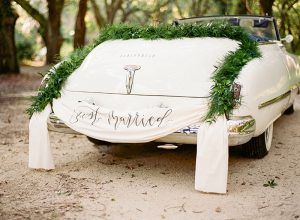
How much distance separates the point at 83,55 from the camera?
5082mm

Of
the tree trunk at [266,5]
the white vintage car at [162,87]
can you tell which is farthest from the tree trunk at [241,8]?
the white vintage car at [162,87]

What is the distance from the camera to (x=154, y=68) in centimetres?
443

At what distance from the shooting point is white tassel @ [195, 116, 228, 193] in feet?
12.8

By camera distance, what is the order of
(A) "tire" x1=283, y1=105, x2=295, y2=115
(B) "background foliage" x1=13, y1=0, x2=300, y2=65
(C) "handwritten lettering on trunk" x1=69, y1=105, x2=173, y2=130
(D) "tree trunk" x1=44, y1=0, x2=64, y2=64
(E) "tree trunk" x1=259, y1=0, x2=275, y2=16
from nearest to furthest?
(C) "handwritten lettering on trunk" x1=69, y1=105, x2=173, y2=130
(A) "tire" x1=283, y1=105, x2=295, y2=115
(E) "tree trunk" x1=259, y1=0, x2=275, y2=16
(B) "background foliage" x1=13, y1=0, x2=300, y2=65
(D) "tree trunk" x1=44, y1=0, x2=64, y2=64

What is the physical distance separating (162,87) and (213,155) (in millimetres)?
839

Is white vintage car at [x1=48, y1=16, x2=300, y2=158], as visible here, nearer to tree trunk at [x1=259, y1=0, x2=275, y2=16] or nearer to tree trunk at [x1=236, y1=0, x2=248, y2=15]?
tree trunk at [x1=259, y1=0, x2=275, y2=16]

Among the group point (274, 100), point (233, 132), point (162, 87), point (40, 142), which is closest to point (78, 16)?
point (40, 142)

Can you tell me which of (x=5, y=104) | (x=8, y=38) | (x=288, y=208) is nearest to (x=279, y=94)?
(x=288, y=208)

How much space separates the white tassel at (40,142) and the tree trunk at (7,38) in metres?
9.85

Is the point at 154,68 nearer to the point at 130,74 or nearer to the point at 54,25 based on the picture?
the point at 130,74

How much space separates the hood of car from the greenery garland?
9cm

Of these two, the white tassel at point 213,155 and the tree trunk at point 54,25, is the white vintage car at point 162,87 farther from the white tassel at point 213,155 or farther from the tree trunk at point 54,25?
the tree trunk at point 54,25

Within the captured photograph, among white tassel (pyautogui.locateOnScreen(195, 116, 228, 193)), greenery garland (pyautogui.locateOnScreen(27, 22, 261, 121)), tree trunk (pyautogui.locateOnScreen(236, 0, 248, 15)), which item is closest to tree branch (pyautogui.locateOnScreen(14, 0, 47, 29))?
tree trunk (pyautogui.locateOnScreen(236, 0, 248, 15))

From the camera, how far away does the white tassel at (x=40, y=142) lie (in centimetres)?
457
